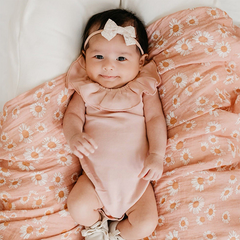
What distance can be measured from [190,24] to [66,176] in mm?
977

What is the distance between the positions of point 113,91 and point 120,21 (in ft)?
1.15

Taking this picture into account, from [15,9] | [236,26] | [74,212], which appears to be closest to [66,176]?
[74,212]

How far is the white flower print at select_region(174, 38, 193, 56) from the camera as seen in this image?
1.32 m

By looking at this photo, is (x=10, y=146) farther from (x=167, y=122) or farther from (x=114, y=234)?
(x=167, y=122)

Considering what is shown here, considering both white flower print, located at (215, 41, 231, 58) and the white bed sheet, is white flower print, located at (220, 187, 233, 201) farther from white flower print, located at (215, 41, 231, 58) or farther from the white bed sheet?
the white bed sheet

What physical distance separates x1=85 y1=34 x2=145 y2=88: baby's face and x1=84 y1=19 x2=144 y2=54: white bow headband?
2 cm

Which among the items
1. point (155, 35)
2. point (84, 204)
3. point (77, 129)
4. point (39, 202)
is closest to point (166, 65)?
point (155, 35)

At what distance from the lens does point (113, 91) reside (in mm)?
A: 1319

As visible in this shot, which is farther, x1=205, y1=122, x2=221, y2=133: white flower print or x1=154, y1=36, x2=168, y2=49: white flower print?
x1=154, y1=36, x2=168, y2=49: white flower print

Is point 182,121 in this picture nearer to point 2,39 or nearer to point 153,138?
point 153,138

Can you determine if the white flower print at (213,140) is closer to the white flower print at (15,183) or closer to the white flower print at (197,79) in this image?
the white flower print at (197,79)

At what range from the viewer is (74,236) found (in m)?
1.30

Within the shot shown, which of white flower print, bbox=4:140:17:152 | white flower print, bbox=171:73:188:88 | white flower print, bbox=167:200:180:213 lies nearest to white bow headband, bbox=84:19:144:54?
white flower print, bbox=171:73:188:88

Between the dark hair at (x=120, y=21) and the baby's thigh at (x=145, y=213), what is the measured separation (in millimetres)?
745
